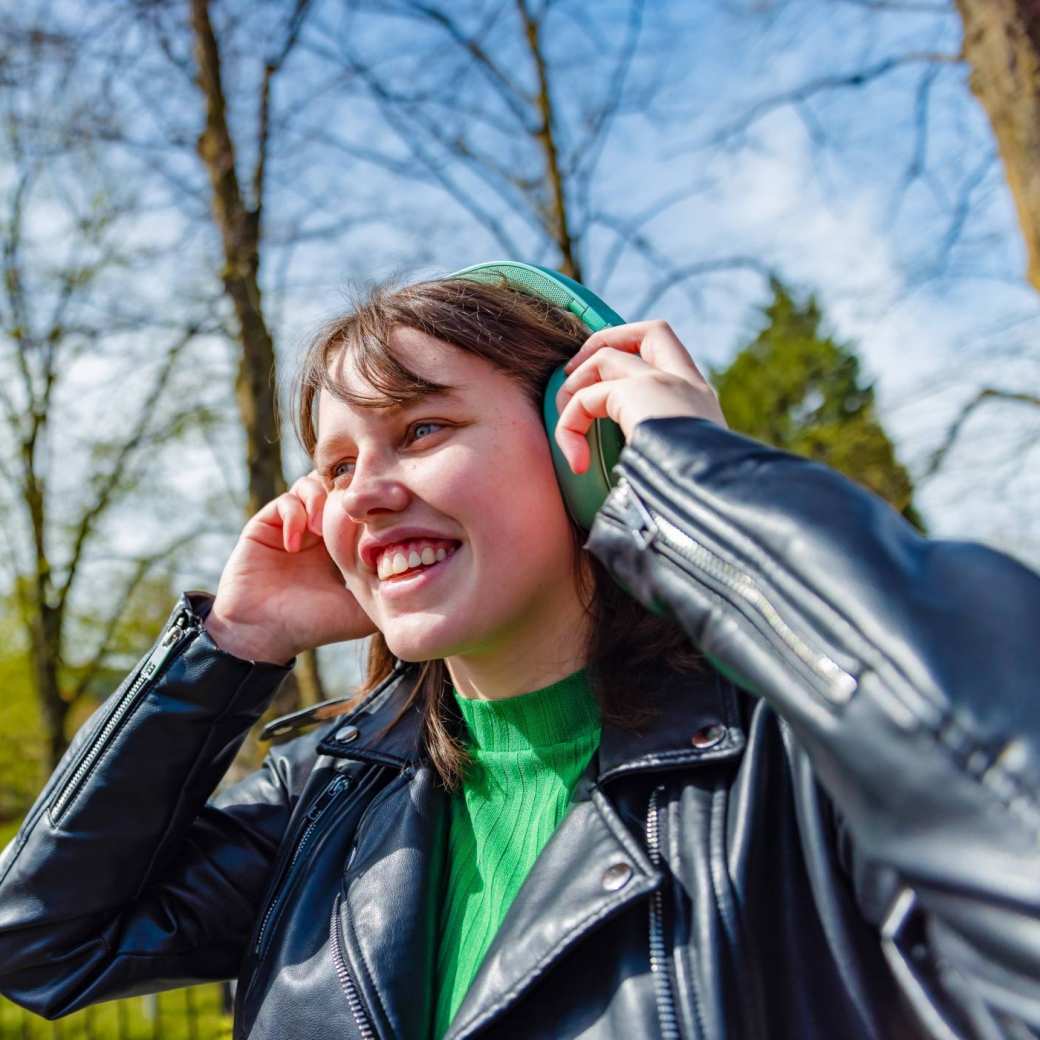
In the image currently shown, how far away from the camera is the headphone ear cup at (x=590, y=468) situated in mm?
1572

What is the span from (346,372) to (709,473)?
0.78 m

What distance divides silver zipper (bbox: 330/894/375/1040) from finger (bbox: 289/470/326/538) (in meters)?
0.78

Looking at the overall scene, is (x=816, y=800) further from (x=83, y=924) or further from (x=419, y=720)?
(x=83, y=924)

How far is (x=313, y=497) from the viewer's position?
2.02 meters

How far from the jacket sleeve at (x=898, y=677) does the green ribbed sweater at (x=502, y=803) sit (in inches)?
20.6

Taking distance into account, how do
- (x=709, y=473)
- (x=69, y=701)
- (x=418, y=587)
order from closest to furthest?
1. (x=709, y=473)
2. (x=418, y=587)
3. (x=69, y=701)

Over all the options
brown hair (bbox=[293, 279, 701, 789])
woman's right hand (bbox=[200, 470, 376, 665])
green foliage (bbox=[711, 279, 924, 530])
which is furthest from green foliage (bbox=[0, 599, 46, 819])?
brown hair (bbox=[293, 279, 701, 789])

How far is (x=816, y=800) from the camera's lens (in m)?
1.23

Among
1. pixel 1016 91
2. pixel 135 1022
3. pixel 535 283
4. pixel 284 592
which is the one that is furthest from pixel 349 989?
pixel 135 1022

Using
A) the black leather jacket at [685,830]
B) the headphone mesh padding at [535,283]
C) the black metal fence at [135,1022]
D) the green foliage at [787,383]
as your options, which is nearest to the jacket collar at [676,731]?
the black leather jacket at [685,830]

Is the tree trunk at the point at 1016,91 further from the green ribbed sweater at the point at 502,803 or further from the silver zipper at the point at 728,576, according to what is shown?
the silver zipper at the point at 728,576

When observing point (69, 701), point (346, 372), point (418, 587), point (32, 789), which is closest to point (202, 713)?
point (418, 587)

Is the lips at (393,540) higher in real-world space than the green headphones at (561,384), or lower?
lower

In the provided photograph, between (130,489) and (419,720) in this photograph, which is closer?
(419,720)
